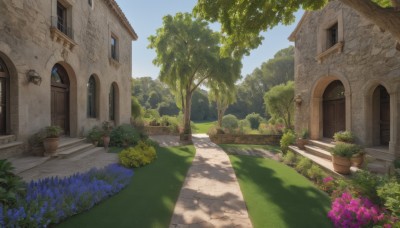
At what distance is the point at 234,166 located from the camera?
686 centimetres

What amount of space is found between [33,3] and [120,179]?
253 inches

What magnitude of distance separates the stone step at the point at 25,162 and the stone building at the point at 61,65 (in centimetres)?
65

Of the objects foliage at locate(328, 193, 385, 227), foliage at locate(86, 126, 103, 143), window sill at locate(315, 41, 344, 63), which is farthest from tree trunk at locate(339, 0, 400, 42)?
foliage at locate(86, 126, 103, 143)

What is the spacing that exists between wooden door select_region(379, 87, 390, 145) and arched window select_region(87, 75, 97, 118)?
12.6 meters

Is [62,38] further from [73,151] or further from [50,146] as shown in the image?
[73,151]

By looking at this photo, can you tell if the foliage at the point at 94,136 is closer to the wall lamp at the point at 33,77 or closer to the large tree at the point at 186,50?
the wall lamp at the point at 33,77

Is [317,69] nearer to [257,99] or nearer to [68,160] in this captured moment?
[68,160]

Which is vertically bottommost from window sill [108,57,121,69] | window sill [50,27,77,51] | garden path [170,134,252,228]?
garden path [170,134,252,228]

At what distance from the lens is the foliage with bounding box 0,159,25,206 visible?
9.85 feet

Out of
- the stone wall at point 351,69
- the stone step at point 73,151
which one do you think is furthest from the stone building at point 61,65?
the stone wall at point 351,69

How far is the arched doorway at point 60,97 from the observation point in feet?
25.9

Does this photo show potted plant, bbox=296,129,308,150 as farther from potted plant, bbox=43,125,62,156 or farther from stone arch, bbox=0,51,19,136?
stone arch, bbox=0,51,19,136

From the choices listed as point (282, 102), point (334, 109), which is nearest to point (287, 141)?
point (334, 109)

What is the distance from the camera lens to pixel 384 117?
646 centimetres
